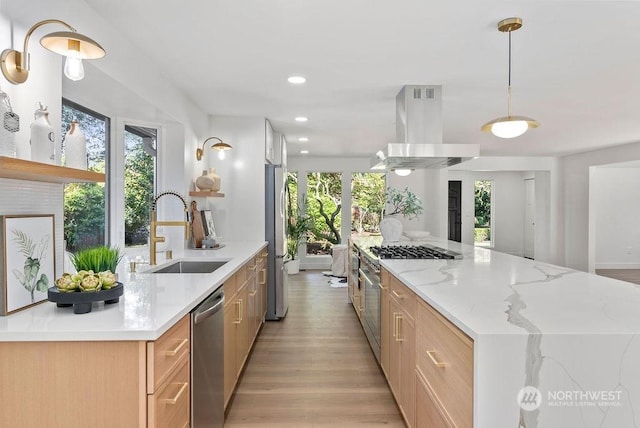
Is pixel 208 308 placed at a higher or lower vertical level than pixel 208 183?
lower

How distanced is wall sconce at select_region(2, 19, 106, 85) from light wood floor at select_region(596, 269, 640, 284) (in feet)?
28.2

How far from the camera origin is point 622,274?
307 inches

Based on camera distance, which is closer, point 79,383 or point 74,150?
point 79,383

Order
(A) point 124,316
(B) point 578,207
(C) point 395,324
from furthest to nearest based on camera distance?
(B) point 578,207
(C) point 395,324
(A) point 124,316

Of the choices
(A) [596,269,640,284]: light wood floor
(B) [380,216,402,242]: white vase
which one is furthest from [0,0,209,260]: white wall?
(A) [596,269,640,284]: light wood floor

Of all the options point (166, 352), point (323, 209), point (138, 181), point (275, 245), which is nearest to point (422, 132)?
point (275, 245)

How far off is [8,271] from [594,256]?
363 inches

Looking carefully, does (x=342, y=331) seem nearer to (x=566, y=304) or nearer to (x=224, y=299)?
(x=224, y=299)

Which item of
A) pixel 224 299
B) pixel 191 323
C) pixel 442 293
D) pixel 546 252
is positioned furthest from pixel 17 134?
pixel 546 252

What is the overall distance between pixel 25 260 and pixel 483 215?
10.5 metres

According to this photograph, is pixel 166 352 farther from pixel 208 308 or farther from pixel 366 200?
pixel 366 200

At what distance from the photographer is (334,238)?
8461 millimetres

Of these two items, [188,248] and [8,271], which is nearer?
[8,271]

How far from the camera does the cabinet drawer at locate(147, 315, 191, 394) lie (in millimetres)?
1304
